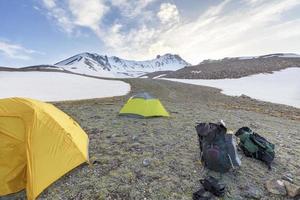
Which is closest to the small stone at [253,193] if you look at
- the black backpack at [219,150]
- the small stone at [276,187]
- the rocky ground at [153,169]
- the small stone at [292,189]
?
the rocky ground at [153,169]

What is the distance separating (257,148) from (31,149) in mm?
5944

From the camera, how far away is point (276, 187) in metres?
5.36

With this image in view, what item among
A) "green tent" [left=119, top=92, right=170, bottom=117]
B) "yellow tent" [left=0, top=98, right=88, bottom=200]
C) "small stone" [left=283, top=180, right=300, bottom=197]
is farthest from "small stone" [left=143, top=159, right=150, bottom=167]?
"green tent" [left=119, top=92, right=170, bottom=117]

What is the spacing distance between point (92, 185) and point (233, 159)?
3.57 meters

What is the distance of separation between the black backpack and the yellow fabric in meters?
5.71

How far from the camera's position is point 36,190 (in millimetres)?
4859

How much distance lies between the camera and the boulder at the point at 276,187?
522cm

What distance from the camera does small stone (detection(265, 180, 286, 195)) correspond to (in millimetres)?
5227

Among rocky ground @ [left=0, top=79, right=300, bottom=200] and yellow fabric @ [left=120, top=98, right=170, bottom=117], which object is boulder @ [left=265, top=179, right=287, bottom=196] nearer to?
rocky ground @ [left=0, top=79, right=300, bottom=200]

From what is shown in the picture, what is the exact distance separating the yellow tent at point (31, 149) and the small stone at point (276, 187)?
451 cm

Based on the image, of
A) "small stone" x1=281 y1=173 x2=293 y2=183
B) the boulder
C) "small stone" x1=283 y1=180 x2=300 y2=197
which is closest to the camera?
"small stone" x1=283 y1=180 x2=300 y2=197

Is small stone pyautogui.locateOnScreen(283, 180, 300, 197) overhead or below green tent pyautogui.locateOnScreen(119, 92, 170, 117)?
below

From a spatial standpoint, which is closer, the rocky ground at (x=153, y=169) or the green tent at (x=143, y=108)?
the rocky ground at (x=153, y=169)

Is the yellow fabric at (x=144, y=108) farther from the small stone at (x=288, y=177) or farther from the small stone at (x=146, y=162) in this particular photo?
the small stone at (x=288, y=177)
